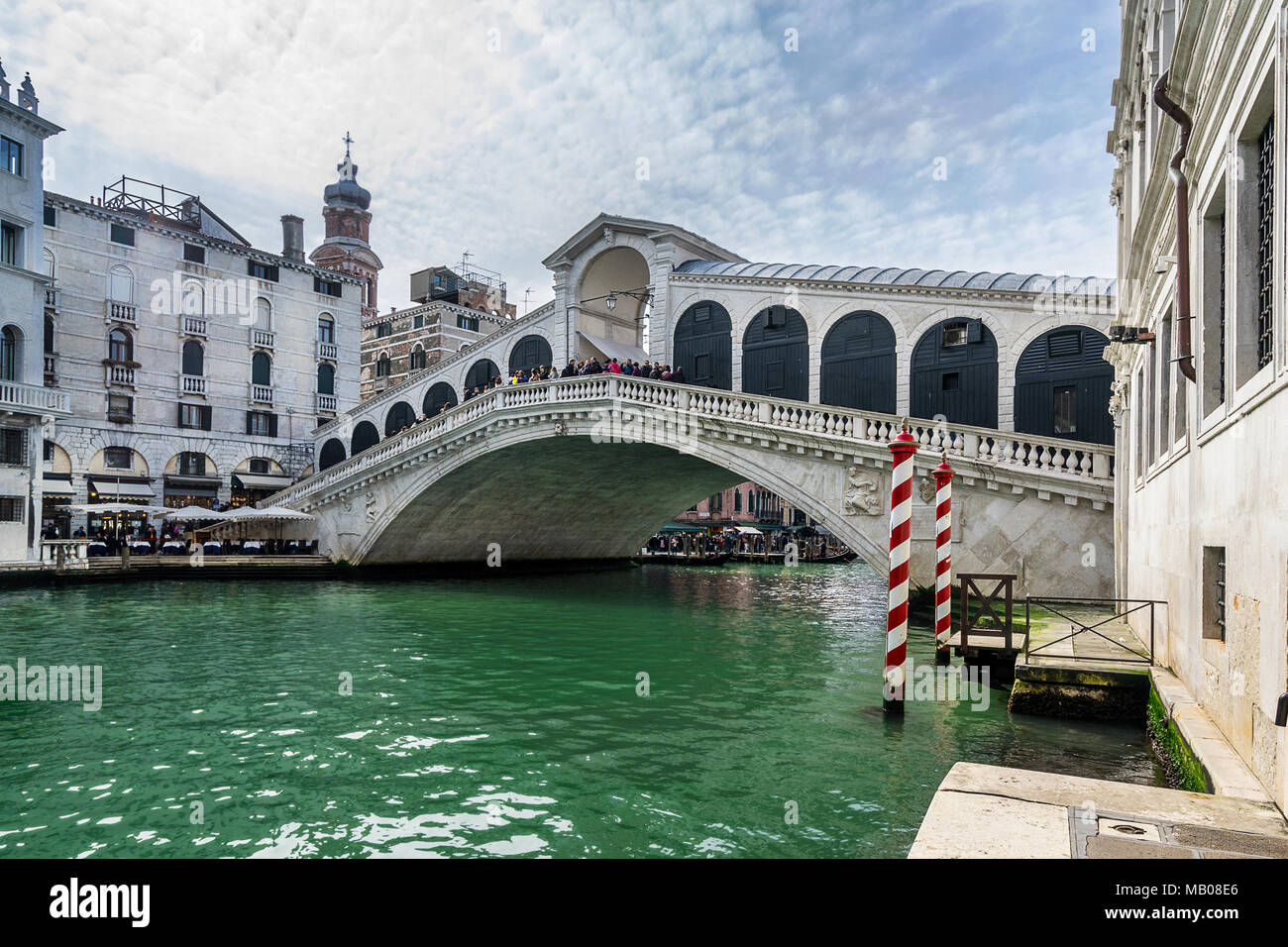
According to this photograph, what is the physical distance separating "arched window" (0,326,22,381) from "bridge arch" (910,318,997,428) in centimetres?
2059

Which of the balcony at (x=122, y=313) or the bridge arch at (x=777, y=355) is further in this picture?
the balcony at (x=122, y=313)

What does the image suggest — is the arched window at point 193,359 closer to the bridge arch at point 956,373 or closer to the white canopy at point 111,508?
the white canopy at point 111,508

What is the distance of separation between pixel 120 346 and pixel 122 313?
106 centimetres

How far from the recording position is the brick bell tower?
5453 centimetres

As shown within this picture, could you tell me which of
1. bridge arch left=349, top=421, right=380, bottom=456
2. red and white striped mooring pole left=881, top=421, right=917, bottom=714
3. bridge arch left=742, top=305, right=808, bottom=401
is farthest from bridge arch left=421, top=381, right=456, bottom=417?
red and white striped mooring pole left=881, top=421, right=917, bottom=714

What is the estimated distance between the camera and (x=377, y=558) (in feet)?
86.4

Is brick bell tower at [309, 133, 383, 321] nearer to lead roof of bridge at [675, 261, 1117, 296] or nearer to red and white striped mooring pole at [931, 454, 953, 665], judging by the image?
lead roof of bridge at [675, 261, 1117, 296]

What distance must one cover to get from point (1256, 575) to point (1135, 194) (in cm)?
753

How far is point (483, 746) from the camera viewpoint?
712 centimetres

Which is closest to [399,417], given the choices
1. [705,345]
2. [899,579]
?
[705,345]

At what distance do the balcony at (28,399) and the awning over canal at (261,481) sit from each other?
968 centimetres

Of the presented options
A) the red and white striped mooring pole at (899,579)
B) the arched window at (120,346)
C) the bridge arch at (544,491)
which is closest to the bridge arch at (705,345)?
the bridge arch at (544,491)

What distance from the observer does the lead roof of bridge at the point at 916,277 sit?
1686 centimetres
